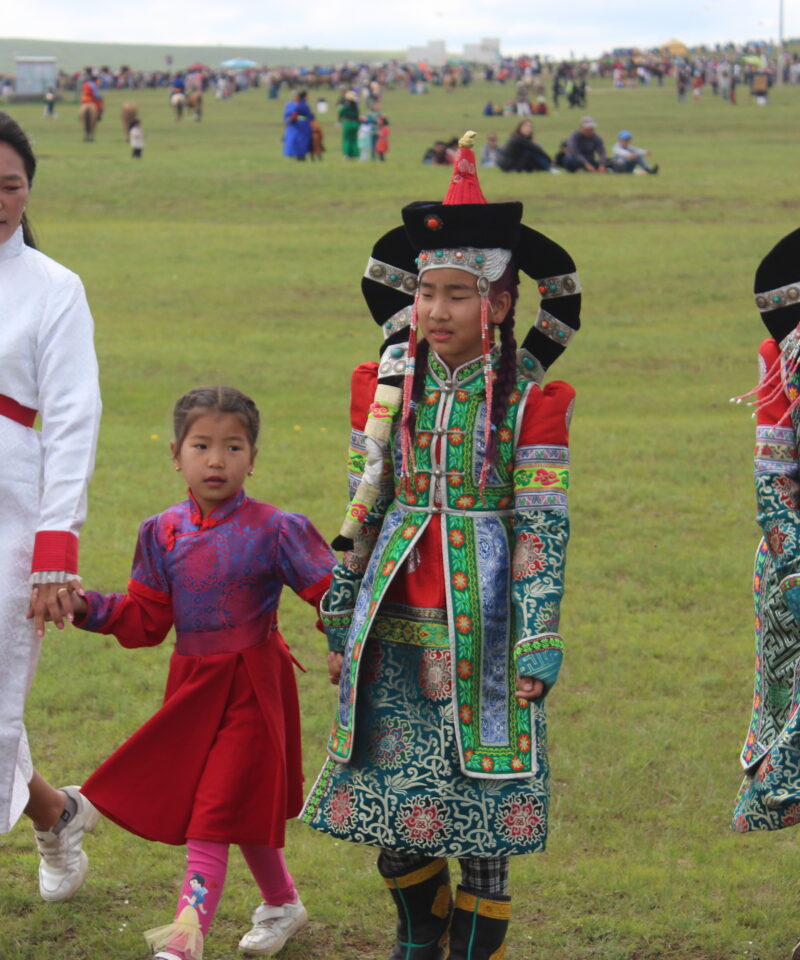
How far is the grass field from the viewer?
4.70 meters

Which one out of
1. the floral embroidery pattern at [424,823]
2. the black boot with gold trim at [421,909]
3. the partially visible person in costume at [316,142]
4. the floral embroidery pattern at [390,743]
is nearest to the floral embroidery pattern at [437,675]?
the floral embroidery pattern at [390,743]

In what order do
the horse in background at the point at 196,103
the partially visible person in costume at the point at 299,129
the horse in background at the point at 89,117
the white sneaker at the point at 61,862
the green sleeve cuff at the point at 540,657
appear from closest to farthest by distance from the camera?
the green sleeve cuff at the point at 540,657 < the white sneaker at the point at 61,862 < the partially visible person in costume at the point at 299,129 < the horse in background at the point at 89,117 < the horse in background at the point at 196,103

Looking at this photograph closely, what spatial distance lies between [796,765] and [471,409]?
1277mm

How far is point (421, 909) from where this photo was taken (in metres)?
4.20

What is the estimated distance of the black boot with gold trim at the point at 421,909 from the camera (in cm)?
416

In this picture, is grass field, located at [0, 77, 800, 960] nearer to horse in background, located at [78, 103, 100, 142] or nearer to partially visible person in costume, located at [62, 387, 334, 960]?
partially visible person in costume, located at [62, 387, 334, 960]

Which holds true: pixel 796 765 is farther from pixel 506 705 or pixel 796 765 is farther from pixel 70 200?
pixel 70 200

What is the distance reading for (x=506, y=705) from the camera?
3934mm

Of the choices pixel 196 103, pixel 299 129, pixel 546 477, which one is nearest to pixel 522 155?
pixel 299 129

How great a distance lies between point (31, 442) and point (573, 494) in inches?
240

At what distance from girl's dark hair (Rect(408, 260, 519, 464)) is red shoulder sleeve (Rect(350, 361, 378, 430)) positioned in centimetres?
15

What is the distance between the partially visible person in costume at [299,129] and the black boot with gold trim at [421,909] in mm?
26671

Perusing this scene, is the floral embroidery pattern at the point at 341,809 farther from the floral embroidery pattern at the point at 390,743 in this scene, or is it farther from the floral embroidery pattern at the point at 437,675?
the floral embroidery pattern at the point at 437,675

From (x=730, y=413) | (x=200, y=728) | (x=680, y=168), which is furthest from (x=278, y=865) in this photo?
(x=680, y=168)
